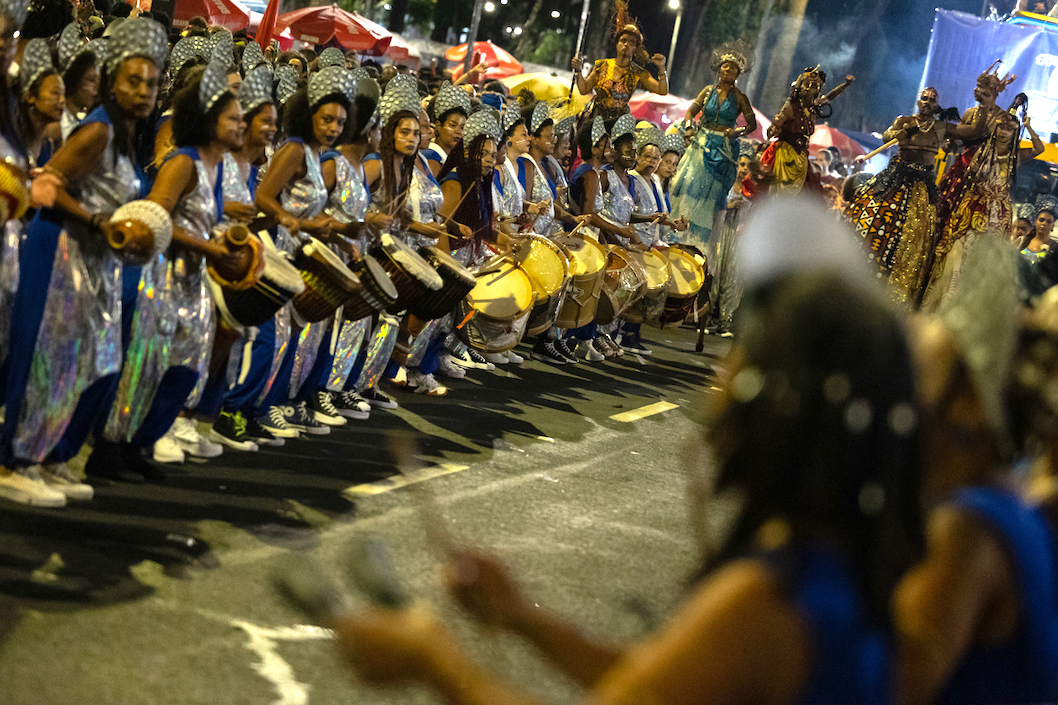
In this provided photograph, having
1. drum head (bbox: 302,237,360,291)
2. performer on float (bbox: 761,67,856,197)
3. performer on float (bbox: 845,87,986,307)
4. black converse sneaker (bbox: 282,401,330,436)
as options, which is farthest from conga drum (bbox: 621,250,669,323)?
drum head (bbox: 302,237,360,291)

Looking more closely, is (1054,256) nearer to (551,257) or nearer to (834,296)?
(834,296)

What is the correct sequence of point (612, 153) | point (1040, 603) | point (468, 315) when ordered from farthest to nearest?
point (612, 153) → point (468, 315) → point (1040, 603)

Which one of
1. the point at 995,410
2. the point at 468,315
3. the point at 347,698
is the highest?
the point at 995,410

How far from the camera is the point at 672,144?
12922mm

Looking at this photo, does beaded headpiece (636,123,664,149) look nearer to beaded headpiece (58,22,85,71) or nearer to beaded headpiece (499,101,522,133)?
beaded headpiece (499,101,522,133)

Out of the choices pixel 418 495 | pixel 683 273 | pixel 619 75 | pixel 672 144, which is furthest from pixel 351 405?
pixel 619 75

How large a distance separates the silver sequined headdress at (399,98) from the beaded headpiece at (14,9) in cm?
270

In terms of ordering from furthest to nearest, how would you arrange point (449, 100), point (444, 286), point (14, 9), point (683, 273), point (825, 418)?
point (683, 273) → point (449, 100) → point (444, 286) → point (14, 9) → point (825, 418)

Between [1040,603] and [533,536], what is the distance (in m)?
4.15

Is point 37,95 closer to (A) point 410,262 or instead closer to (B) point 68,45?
(B) point 68,45

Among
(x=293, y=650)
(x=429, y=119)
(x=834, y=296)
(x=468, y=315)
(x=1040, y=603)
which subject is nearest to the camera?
(x=834, y=296)

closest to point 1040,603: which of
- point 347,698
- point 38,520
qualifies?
point 347,698

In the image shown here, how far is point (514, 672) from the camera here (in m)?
4.31

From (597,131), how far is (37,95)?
23.1ft
